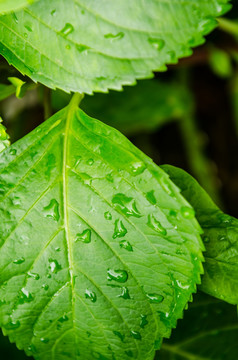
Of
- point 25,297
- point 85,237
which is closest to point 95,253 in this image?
point 85,237

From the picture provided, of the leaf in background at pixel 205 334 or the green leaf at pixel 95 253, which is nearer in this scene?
the green leaf at pixel 95 253

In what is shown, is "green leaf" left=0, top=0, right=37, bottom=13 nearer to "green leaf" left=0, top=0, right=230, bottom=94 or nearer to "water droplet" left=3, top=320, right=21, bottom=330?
"green leaf" left=0, top=0, right=230, bottom=94

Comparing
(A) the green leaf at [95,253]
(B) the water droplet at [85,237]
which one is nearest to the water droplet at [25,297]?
(A) the green leaf at [95,253]

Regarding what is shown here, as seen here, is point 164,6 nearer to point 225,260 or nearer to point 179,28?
point 179,28

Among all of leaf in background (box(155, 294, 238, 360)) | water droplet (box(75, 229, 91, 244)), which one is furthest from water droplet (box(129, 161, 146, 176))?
leaf in background (box(155, 294, 238, 360))

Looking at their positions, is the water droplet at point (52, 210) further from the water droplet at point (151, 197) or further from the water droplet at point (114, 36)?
the water droplet at point (114, 36)
